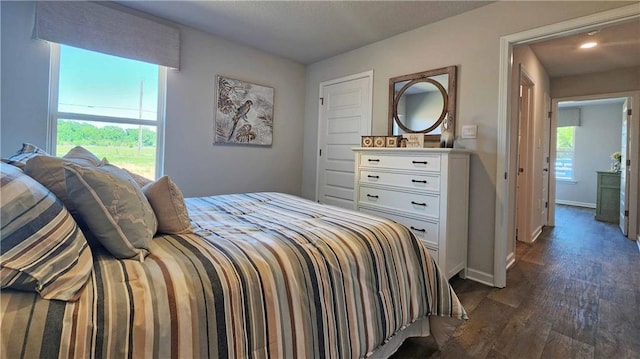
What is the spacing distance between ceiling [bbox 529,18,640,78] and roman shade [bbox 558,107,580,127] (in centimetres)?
295

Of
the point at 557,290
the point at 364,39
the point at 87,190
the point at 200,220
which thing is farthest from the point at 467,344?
the point at 364,39

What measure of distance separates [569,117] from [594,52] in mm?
3892

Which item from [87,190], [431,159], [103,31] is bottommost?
[87,190]

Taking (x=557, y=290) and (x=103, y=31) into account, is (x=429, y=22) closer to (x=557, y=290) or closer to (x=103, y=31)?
(x=557, y=290)

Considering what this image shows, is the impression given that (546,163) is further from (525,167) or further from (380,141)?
(380,141)

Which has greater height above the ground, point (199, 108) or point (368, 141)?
point (199, 108)

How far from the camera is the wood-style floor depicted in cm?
161

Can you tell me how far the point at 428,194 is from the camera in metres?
2.35

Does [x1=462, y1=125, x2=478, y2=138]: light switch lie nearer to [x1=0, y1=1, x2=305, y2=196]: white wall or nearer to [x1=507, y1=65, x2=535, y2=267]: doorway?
[x1=507, y1=65, x2=535, y2=267]: doorway

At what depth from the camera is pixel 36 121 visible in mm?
2424

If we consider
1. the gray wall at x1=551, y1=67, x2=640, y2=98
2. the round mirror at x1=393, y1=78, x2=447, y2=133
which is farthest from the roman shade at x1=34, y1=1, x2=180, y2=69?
the gray wall at x1=551, y1=67, x2=640, y2=98

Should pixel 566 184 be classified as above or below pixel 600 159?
below

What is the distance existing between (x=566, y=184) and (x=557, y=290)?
5811 mm

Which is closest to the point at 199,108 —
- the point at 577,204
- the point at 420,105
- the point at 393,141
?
the point at 393,141
